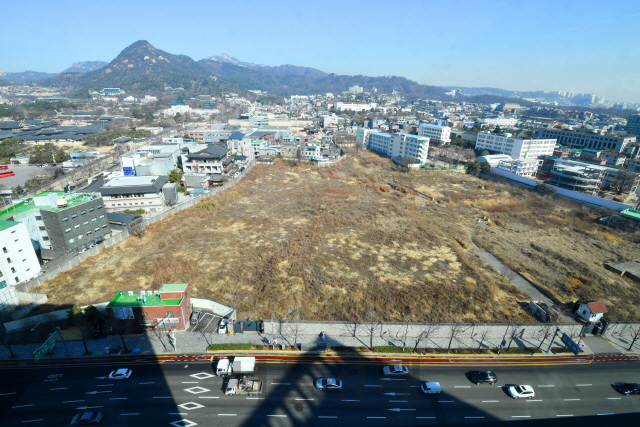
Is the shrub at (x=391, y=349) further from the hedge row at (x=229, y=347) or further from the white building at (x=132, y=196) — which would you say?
the white building at (x=132, y=196)

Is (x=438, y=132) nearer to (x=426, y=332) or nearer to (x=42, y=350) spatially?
(x=426, y=332)

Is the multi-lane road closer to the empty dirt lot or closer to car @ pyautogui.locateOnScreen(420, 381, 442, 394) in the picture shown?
car @ pyautogui.locateOnScreen(420, 381, 442, 394)

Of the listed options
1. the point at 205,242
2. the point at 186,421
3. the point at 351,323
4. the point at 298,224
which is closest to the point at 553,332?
the point at 351,323

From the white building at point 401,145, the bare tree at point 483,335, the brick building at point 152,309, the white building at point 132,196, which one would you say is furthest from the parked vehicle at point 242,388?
the white building at point 401,145

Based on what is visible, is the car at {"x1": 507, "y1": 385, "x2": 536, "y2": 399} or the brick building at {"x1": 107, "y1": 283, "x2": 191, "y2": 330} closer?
the car at {"x1": 507, "y1": 385, "x2": 536, "y2": 399}

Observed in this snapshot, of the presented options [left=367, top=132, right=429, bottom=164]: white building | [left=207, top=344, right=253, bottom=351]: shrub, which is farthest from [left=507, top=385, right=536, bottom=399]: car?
[left=367, top=132, right=429, bottom=164]: white building

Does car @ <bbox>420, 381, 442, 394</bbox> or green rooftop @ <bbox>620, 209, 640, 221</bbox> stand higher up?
green rooftop @ <bbox>620, 209, 640, 221</bbox>
